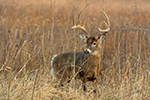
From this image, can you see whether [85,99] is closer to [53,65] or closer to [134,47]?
[53,65]

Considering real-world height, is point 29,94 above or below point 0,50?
below

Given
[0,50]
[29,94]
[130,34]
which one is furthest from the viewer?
A: [130,34]

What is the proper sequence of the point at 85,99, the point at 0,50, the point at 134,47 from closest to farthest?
the point at 85,99, the point at 0,50, the point at 134,47

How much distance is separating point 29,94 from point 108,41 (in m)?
3.91

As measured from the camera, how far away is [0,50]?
5.34 meters

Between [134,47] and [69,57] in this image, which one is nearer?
[69,57]

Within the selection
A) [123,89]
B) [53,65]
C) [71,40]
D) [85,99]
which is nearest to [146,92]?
[123,89]

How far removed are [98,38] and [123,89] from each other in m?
1.64

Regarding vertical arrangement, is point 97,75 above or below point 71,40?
below

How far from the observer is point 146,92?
390 cm

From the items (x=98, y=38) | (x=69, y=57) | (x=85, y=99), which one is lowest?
(x=85, y=99)

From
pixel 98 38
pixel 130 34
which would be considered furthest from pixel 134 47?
pixel 98 38

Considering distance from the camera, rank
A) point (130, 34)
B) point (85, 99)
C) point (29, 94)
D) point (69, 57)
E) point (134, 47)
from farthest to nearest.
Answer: point (130, 34) → point (134, 47) → point (69, 57) → point (85, 99) → point (29, 94)

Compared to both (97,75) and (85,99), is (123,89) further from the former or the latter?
(97,75)
